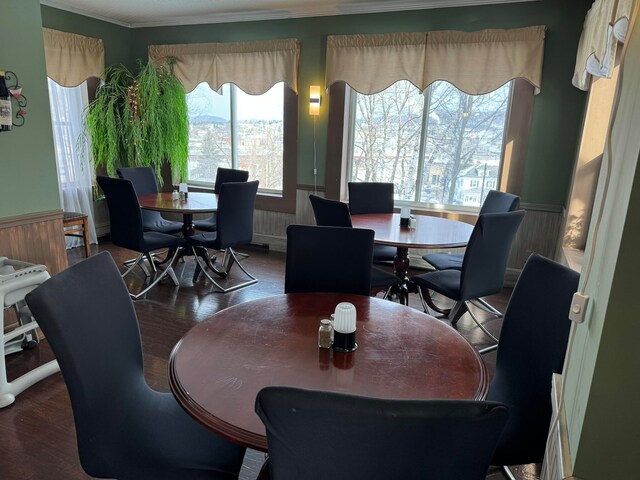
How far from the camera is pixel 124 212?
3.38 meters

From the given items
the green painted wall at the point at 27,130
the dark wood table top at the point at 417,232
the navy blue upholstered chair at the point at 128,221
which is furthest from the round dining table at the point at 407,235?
the green painted wall at the point at 27,130

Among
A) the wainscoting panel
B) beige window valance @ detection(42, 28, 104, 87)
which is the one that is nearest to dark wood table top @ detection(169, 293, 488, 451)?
the wainscoting panel

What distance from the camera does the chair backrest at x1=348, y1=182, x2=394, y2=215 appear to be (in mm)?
3895

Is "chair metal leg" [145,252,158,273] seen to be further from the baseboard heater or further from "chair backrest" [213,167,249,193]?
the baseboard heater

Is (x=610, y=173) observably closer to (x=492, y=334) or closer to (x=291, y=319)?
(x=291, y=319)

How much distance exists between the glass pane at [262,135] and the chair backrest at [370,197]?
1464mm

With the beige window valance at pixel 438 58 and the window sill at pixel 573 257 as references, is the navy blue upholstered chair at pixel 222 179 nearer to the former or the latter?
the beige window valance at pixel 438 58

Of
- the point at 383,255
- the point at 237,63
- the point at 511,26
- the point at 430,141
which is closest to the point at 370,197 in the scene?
the point at 383,255

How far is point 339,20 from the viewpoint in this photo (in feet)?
14.3

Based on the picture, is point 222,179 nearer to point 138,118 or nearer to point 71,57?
point 138,118

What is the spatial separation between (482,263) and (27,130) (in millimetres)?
2972

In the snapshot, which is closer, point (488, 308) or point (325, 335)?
point (325, 335)

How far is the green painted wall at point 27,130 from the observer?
251cm

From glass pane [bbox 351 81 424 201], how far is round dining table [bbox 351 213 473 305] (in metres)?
1.04
